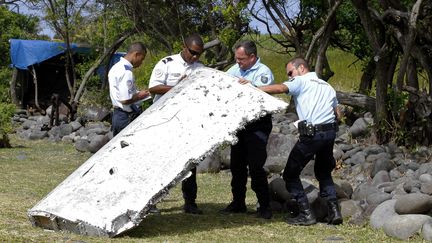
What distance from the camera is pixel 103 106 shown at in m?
20.5

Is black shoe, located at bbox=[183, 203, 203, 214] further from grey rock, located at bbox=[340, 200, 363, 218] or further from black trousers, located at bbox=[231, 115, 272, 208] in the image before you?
grey rock, located at bbox=[340, 200, 363, 218]

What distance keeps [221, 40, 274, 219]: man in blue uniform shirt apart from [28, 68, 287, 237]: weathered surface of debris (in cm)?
30

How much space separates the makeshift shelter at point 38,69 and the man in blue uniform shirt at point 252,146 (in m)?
15.5

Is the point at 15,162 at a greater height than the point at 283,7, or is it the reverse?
the point at 283,7

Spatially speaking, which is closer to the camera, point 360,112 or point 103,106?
point 360,112

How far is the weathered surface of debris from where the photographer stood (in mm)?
6520

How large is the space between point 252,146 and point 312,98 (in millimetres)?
730

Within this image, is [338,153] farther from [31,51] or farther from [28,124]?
[31,51]

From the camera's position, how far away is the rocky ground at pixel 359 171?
705 cm

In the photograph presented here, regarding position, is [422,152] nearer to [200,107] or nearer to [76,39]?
[200,107]

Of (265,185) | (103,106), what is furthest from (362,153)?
(103,106)

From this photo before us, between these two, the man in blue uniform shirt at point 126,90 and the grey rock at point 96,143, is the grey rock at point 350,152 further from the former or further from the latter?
the man in blue uniform shirt at point 126,90

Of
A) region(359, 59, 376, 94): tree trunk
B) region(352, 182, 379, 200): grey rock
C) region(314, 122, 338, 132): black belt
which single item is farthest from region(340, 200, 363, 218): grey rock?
region(359, 59, 376, 94): tree trunk

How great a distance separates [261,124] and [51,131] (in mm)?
11220
